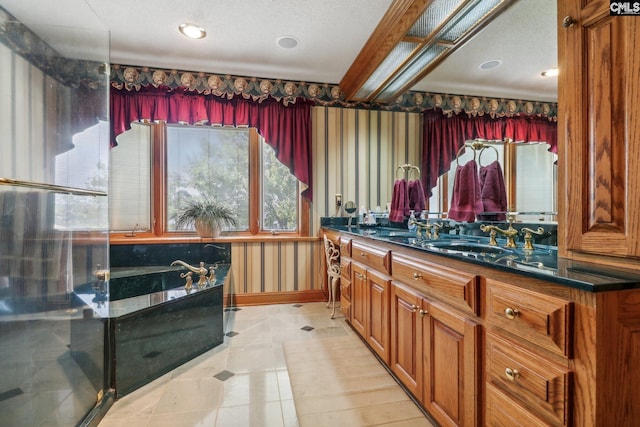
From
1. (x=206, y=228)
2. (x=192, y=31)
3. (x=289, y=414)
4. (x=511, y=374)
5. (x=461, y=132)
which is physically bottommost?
(x=289, y=414)

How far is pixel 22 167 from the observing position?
1460 mm

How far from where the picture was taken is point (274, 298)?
3.35m

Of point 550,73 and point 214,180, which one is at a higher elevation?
point 550,73

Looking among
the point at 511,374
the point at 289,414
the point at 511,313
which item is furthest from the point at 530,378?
the point at 289,414

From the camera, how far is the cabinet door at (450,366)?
1.11 meters

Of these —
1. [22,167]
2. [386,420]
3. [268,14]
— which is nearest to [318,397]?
[386,420]

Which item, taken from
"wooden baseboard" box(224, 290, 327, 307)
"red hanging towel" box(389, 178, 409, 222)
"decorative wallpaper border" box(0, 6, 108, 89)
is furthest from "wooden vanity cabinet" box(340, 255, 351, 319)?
"decorative wallpaper border" box(0, 6, 108, 89)

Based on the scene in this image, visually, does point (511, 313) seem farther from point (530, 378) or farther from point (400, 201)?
point (400, 201)

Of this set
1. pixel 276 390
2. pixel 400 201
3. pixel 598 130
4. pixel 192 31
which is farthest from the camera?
pixel 400 201

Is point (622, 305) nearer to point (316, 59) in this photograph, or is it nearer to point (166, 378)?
point (166, 378)

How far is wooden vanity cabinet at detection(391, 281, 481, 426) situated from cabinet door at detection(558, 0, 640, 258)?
0.51m

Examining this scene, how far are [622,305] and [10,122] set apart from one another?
257cm

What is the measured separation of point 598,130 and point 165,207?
3.44 metres

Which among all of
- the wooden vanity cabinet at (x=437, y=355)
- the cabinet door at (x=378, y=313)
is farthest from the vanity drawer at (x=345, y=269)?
the wooden vanity cabinet at (x=437, y=355)
